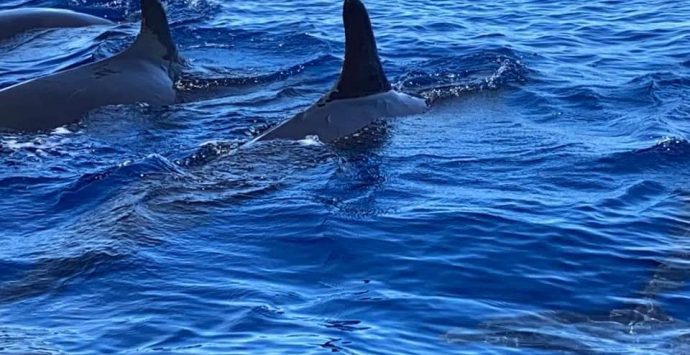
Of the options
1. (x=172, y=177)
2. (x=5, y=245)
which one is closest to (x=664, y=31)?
(x=172, y=177)

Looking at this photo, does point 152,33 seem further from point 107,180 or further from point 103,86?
point 107,180

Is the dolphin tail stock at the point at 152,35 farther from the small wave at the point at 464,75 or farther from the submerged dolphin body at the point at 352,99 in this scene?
the submerged dolphin body at the point at 352,99

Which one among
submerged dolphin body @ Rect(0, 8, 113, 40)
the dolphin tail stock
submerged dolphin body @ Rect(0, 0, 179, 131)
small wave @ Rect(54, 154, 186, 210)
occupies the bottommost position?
submerged dolphin body @ Rect(0, 8, 113, 40)

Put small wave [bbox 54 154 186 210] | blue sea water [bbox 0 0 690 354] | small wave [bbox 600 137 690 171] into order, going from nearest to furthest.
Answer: blue sea water [bbox 0 0 690 354] → small wave [bbox 54 154 186 210] → small wave [bbox 600 137 690 171]

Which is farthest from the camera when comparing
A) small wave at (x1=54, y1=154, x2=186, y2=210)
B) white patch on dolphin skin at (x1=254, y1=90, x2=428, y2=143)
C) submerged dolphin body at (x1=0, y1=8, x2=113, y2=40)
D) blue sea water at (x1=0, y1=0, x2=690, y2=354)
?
submerged dolphin body at (x1=0, y1=8, x2=113, y2=40)

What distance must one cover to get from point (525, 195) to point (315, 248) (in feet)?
8.15

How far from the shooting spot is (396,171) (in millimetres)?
14070

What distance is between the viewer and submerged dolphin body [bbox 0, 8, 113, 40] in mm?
22578

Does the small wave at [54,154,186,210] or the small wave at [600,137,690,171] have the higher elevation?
the small wave at [54,154,186,210]

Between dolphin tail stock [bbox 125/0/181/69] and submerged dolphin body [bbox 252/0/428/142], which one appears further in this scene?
dolphin tail stock [bbox 125/0/181/69]

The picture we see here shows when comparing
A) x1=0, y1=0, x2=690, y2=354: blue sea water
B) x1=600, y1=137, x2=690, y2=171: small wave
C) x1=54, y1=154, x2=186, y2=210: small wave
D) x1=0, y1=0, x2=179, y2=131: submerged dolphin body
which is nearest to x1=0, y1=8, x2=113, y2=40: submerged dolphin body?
x1=0, y1=0, x2=690, y2=354: blue sea water

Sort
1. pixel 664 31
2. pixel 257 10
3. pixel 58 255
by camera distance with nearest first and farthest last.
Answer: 1. pixel 58 255
2. pixel 664 31
3. pixel 257 10

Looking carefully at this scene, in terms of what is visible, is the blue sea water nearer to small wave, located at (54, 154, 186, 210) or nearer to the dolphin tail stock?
small wave, located at (54, 154, 186, 210)

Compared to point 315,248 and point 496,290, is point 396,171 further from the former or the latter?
point 496,290
